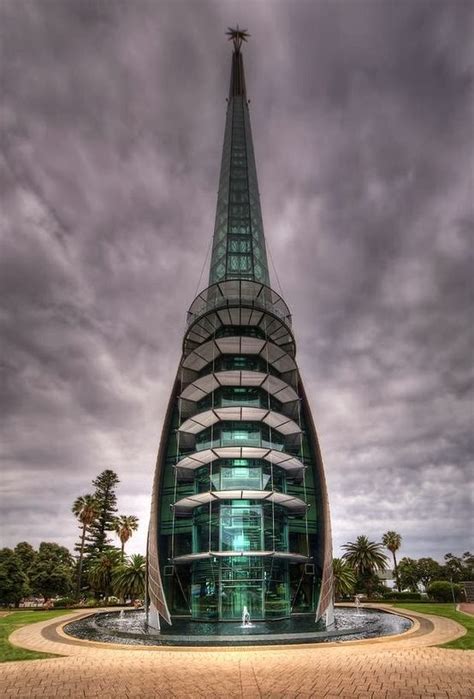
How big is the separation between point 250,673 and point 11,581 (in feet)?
145

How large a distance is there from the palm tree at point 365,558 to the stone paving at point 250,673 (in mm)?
39964

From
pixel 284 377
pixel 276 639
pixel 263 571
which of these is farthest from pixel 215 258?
pixel 276 639

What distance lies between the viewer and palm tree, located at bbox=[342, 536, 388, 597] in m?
50.5

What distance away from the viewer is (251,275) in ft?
127

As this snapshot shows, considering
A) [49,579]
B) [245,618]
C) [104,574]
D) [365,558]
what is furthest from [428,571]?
[245,618]

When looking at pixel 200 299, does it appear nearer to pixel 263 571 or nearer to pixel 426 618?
pixel 263 571

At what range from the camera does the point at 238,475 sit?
95.7ft

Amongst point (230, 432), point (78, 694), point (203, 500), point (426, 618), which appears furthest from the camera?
point (230, 432)

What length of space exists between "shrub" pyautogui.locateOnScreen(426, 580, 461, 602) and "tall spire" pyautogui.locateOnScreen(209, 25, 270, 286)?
35.0 meters

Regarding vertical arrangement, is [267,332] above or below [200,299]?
below

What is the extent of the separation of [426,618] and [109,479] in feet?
196

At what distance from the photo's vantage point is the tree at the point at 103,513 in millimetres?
65500

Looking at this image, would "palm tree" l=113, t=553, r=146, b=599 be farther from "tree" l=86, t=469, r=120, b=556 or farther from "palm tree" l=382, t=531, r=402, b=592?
"palm tree" l=382, t=531, r=402, b=592

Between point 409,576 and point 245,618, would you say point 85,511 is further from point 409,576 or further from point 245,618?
point 409,576
